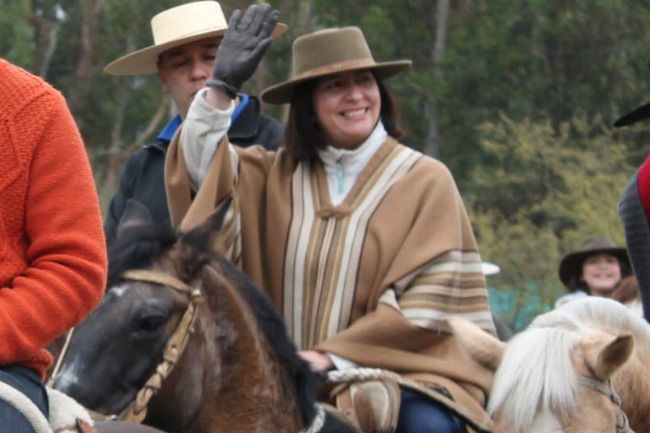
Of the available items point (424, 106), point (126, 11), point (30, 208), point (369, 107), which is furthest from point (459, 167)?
point (30, 208)

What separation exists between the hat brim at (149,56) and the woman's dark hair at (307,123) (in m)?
0.46

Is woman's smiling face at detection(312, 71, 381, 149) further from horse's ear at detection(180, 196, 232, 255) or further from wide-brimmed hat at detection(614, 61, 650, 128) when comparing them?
wide-brimmed hat at detection(614, 61, 650, 128)

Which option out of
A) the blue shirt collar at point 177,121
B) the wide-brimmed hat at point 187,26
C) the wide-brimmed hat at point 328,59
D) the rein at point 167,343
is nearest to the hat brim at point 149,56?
Answer: the wide-brimmed hat at point 187,26

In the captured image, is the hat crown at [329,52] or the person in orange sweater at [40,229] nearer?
the person in orange sweater at [40,229]

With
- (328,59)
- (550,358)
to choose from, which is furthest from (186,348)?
(328,59)

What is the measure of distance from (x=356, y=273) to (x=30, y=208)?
8.11 ft

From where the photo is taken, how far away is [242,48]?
5426mm

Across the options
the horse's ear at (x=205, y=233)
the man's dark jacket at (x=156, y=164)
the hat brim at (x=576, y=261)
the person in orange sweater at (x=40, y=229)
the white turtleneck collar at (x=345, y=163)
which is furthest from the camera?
the hat brim at (x=576, y=261)

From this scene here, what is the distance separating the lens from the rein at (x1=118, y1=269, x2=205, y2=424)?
4516 mm

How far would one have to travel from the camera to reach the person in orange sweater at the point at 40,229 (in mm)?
3053

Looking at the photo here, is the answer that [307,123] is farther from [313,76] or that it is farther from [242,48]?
[242,48]

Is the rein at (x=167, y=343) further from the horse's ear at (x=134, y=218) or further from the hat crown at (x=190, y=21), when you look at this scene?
the hat crown at (x=190, y=21)

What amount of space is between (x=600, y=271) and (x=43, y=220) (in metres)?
8.52

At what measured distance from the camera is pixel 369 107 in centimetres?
579
